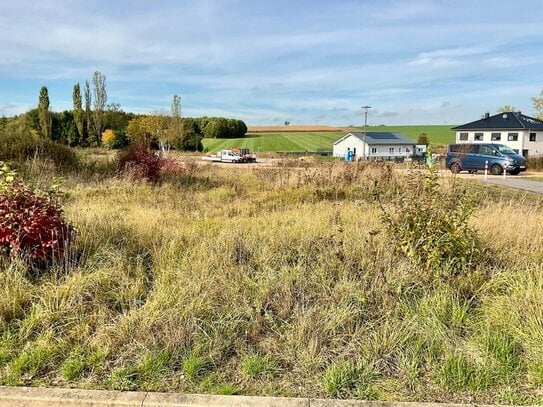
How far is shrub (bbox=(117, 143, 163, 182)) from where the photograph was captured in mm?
13477

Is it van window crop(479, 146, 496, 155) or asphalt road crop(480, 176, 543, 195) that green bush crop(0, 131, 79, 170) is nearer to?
asphalt road crop(480, 176, 543, 195)

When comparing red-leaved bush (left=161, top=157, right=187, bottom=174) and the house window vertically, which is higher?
the house window

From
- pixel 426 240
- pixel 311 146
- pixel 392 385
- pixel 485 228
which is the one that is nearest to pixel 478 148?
pixel 485 228

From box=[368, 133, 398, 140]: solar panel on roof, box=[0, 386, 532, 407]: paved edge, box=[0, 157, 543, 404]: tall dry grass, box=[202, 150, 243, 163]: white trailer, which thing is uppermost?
box=[368, 133, 398, 140]: solar panel on roof

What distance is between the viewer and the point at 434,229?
4.02 metres

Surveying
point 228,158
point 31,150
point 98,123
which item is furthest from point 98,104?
point 31,150

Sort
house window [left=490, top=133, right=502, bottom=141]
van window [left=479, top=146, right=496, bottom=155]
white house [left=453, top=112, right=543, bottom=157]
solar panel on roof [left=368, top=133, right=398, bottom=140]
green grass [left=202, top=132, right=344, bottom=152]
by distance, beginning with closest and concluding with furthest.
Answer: van window [left=479, top=146, right=496, bottom=155], white house [left=453, top=112, right=543, bottom=157], house window [left=490, top=133, right=502, bottom=141], solar panel on roof [left=368, top=133, right=398, bottom=140], green grass [left=202, top=132, right=344, bottom=152]

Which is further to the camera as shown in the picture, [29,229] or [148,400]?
[29,229]

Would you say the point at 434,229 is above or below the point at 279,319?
above

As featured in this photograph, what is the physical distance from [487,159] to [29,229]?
84.6ft

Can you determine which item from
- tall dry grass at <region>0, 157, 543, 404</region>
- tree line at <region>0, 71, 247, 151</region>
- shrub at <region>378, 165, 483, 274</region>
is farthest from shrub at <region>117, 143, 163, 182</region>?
tree line at <region>0, 71, 247, 151</region>

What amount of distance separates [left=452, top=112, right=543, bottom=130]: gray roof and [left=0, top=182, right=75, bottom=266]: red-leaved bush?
56.2 m

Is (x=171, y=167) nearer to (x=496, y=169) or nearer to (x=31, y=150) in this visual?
(x=31, y=150)

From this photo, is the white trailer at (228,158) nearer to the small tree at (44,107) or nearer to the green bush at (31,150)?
the small tree at (44,107)
